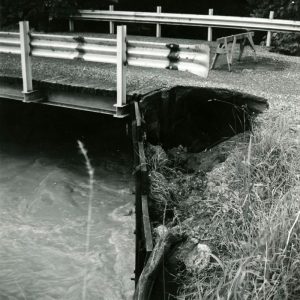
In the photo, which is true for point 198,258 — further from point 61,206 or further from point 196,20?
point 196,20

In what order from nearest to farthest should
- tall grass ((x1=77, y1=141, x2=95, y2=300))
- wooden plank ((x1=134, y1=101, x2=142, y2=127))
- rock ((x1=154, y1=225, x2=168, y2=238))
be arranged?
rock ((x1=154, y1=225, x2=168, y2=238))
tall grass ((x1=77, y1=141, x2=95, y2=300))
wooden plank ((x1=134, y1=101, x2=142, y2=127))

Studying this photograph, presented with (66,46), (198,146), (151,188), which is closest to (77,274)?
(151,188)

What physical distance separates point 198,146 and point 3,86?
3884mm

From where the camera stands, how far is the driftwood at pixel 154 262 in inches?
157

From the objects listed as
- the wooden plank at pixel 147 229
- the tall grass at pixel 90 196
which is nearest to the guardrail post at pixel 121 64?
the tall grass at pixel 90 196

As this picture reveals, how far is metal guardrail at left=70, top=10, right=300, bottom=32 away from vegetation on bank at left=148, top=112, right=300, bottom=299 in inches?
268

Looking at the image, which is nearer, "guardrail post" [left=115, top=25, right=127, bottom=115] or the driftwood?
the driftwood

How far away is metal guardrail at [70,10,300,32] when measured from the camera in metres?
13.8

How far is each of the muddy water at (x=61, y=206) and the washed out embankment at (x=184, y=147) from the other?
129 centimetres

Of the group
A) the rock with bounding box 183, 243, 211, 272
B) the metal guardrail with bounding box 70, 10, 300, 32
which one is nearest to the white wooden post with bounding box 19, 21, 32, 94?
the rock with bounding box 183, 243, 211, 272

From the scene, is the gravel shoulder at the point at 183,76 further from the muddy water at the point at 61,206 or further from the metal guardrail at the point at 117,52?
the muddy water at the point at 61,206

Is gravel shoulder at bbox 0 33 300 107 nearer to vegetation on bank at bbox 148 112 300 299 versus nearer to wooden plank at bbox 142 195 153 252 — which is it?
vegetation on bank at bbox 148 112 300 299

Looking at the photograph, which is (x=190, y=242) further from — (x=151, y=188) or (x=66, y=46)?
(x=66, y=46)

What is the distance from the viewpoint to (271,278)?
410cm
